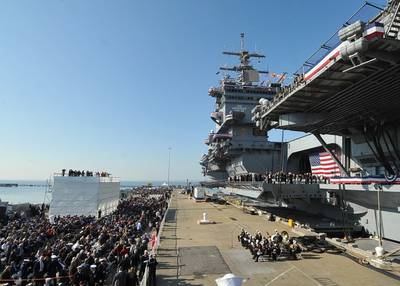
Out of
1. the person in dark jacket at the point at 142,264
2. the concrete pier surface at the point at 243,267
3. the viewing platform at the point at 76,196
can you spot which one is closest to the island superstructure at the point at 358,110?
the concrete pier surface at the point at 243,267

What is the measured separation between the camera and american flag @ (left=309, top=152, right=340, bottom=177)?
3959 centimetres

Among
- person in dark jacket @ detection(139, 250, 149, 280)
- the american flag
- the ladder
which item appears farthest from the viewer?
the american flag

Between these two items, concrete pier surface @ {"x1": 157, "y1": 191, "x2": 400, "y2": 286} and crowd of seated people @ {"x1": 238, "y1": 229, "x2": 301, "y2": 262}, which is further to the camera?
crowd of seated people @ {"x1": 238, "y1": 229, "x2": 301, "y2": 262}

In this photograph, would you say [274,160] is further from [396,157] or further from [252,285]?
[252,285]

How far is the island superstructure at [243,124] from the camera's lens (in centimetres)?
5531

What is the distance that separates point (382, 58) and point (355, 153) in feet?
63.4

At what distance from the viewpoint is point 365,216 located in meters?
25.0

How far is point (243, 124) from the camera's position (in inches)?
2280

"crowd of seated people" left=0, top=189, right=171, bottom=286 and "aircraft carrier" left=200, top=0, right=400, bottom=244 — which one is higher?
"aircraft carrier" left=200, top=0, right=400, bottom=244

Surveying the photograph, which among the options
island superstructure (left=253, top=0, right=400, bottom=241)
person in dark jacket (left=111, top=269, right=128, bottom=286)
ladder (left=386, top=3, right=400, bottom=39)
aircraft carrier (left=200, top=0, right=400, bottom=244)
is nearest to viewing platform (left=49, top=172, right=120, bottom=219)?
aircraft carrier (left=200, top=0, right=400, bottom=244)

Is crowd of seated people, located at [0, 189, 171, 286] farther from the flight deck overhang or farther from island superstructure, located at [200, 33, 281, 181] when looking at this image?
island superstructure, located at [200, 33, 281, 181]

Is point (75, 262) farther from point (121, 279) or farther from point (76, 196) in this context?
point (76, 196)

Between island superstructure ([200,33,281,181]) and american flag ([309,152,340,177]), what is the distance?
306 inches

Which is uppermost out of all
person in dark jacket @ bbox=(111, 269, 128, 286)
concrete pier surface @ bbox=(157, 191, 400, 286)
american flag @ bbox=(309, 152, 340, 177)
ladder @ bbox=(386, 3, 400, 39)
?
ladder @ bbox=(386, 3, 400, 39)
